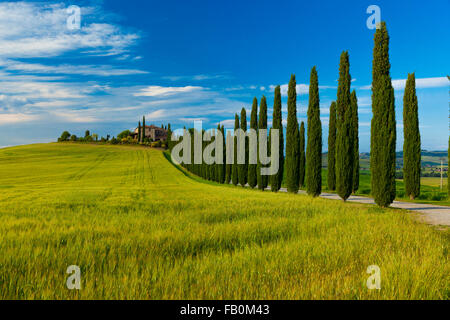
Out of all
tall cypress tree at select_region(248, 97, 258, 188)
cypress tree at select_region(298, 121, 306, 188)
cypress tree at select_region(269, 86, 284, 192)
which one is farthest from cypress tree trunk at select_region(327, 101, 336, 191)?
tall cypress tree at select_region(248, 97, 258, 188)

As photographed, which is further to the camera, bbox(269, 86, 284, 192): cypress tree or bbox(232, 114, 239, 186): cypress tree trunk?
bbox(232, 114, 239, 186): cypress tree trunk

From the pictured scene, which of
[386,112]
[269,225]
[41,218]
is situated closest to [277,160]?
[386,112]

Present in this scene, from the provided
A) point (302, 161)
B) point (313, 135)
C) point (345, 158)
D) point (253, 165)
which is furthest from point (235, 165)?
point (345, 158)

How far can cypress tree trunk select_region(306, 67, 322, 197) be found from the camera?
2291 centimetres

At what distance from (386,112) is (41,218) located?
18.3 metres

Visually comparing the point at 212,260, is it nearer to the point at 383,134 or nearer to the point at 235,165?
the point at 383,134

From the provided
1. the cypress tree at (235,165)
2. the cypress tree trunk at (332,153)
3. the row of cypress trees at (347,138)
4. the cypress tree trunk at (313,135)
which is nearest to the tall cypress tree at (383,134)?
the row of cypress trees at (347,138)

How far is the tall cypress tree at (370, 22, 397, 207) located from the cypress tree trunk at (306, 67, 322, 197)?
6.06 meters

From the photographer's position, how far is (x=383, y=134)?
1662cm

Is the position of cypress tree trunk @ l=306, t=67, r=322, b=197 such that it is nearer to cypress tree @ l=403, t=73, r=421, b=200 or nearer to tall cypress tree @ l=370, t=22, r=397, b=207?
tall cypress tree @ l=370, t=22, r=397, b=207

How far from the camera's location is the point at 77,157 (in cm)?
6806

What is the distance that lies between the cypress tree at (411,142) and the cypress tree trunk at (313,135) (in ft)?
26.8

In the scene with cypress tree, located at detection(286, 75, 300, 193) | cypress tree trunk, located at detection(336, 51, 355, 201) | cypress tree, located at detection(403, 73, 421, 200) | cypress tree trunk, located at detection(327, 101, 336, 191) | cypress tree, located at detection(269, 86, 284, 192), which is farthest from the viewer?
cypress tree trunk, located at detection(327, 101, 336, 191)
